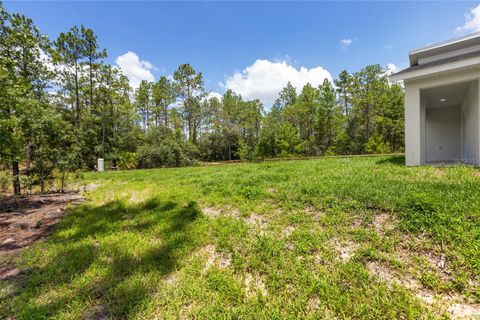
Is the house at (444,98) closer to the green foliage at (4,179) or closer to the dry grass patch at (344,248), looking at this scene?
the dry grass patch at (344,248)

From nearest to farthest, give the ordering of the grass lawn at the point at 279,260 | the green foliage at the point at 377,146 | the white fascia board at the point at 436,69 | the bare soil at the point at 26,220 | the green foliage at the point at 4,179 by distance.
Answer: the grass lawn at the point at 279,260 → the bare soil at the point at 26,220 → the white fascia board at the point at 436,69 → the green foliage at the point at 4,179 → the green foliage at the point at 377,146

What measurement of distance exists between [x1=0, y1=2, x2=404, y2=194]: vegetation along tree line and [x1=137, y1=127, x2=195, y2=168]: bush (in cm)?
9

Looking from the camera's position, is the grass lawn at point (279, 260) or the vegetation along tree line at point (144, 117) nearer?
the grass lawn at point (279, 260)

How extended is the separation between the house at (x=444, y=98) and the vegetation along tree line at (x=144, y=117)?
1075 centimetres

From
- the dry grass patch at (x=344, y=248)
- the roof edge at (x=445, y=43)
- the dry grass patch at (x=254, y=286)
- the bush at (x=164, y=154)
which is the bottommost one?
the dry grass patch at (x=254, y=286)

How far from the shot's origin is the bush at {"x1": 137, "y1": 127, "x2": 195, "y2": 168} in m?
18.2

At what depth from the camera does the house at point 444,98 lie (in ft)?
17.5

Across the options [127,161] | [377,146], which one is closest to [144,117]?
[127,161]

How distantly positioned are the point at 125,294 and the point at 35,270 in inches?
59.9

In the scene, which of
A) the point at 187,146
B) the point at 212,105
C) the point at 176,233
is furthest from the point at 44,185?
the point at 212,105

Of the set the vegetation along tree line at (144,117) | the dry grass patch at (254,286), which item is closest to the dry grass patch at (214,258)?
the dry grass patch at (254,286)

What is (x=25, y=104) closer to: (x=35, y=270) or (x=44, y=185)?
(x=44, y=185)

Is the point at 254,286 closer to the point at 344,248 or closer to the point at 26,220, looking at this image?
the point at 344,248

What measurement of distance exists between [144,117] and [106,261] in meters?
32.0
